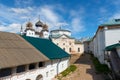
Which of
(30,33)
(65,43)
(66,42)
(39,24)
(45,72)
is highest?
(39,24)

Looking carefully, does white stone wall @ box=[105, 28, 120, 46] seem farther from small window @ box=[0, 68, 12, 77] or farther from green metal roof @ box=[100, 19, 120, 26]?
small window @ box=[0, 68, 12, 77]

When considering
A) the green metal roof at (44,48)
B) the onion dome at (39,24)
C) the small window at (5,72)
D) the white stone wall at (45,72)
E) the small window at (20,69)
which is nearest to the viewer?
the small window at (5,72)

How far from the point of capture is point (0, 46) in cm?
1684

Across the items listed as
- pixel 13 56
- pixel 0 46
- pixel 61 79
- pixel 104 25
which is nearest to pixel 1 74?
pixel 13 56

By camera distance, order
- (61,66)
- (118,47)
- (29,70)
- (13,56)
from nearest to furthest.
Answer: (13,56)
(29,70)
(118,47)
(61,66)

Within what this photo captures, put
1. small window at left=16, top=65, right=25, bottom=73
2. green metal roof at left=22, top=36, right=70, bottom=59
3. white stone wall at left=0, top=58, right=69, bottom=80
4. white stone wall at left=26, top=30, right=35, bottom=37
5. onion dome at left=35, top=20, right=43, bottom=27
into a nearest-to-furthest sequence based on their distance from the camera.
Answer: white stone wall at left=0, top=58, right=69, bottom=80, small window at left=16, top=65, right=25, bottom=73, green metal roof at left=22, top=36, right=70, bottom=59, white stone wall at left=26, top=30, right=35, bottom=37, onion dome at left=35, top=20, right=43, bottom=27

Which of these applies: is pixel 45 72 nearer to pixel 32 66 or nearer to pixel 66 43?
pixel 32 66

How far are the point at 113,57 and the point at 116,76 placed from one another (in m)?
5.17

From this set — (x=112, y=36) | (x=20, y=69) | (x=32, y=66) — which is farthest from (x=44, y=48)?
(x=112, y=36)

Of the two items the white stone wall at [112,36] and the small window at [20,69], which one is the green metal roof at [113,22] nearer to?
the white stone wall at [112,36]

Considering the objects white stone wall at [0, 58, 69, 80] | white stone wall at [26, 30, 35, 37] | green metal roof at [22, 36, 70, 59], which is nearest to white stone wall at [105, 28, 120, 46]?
green metal roof at [22, 36, 70, 59]

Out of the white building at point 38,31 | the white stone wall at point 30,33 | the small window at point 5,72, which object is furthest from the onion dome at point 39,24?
the small window at point 5,72

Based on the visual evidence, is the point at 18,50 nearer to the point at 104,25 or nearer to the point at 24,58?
the point at 24,58

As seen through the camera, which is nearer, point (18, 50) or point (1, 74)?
point (1, 74)
